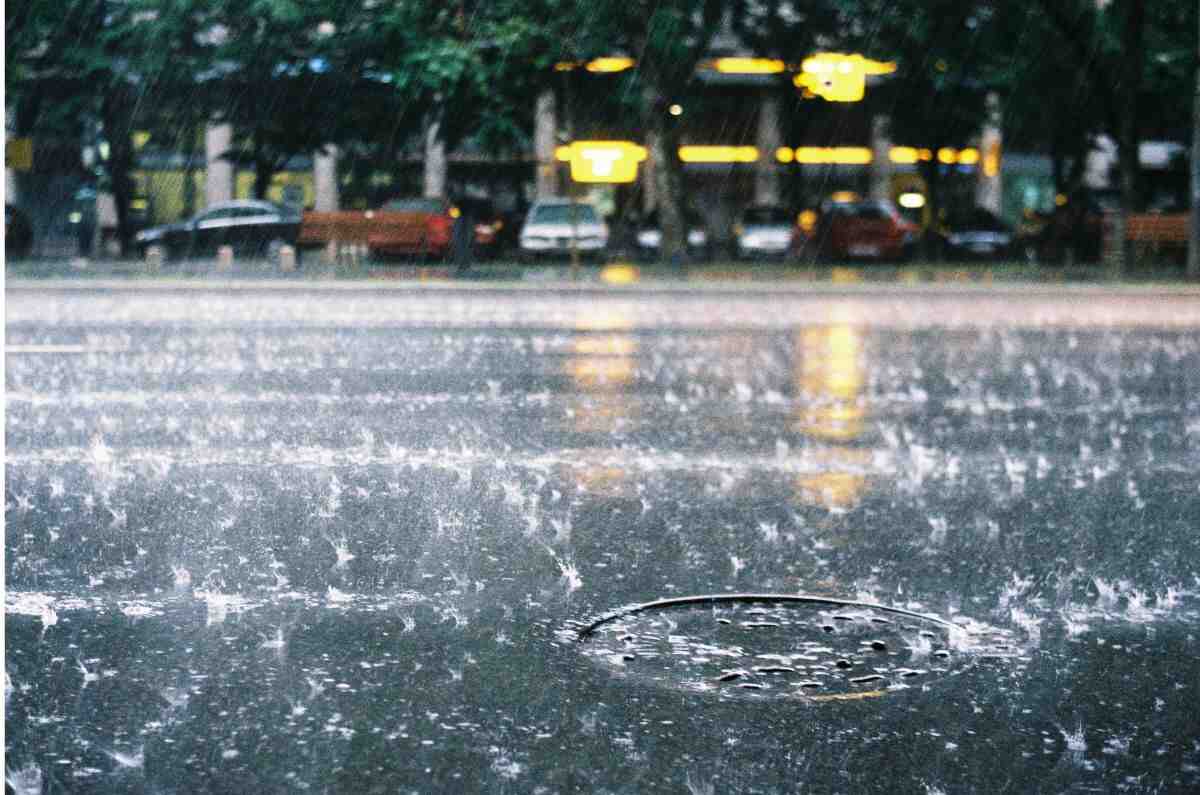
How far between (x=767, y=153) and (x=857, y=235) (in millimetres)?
19991

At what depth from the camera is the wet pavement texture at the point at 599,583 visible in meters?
4.11

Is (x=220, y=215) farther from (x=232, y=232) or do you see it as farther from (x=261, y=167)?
(x=261, y=167)

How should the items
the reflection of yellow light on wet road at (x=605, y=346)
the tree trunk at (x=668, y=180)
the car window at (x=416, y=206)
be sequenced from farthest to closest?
the car window at (x=416, y=206) → the tree trunk at (x=668, y=180) → the reflection of yellow light on wet road at (x=605, y=346)

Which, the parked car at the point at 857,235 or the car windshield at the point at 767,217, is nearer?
the parked car at the point at 857,235

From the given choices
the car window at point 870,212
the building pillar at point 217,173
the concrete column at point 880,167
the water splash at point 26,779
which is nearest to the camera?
the water splash at point 26,779

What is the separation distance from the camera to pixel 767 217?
40.1 m

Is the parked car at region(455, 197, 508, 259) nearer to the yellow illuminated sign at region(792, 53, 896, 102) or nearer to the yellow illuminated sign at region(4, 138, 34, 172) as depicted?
the yellow illuminated sign at region(792, 53, 896, 102)

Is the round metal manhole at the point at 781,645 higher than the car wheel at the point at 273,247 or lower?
lower

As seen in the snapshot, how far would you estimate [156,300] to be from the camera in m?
23.9

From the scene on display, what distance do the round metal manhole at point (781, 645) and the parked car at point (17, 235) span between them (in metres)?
33.3

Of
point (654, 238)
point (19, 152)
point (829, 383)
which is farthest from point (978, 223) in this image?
point (829, 383)

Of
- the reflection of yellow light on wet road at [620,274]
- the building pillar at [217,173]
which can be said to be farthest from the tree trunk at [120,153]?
the building pillar at [217,173]

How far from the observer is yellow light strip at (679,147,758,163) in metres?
56.4

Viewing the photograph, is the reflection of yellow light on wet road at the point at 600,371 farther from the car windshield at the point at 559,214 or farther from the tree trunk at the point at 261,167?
the tree trunk at the point at 261,167
